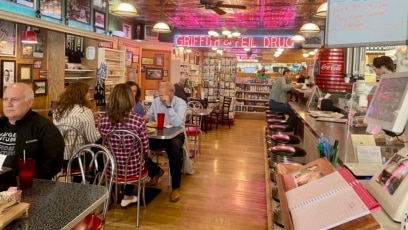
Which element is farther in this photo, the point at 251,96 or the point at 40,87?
the point at 251,96

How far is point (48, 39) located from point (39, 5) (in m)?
0.76

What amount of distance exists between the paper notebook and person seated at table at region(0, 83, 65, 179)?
177 centimetres

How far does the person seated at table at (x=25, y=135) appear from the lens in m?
2.46

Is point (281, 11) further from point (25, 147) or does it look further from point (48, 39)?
point (25, 147)

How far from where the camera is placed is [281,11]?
859 centimetres

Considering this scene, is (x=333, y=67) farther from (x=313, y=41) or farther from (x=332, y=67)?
(x=313, y=41)

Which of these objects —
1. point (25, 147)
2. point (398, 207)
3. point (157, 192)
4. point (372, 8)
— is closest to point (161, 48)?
point (157, 192)

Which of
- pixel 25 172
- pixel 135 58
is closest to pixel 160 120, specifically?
pixel 25 172

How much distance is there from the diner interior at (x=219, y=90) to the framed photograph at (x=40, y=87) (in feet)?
0.06

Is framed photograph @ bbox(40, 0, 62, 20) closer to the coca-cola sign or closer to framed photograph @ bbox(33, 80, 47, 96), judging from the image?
framed photograph @ bbox(33, 80, 47, 96)

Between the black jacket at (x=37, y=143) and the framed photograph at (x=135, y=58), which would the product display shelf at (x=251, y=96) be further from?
the black jacket at (x=37, y=143)

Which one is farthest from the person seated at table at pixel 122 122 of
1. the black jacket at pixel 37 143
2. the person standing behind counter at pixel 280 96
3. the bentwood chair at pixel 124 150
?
the person standing behind counter at pixel 280 96

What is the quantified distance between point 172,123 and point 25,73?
8.70 feet

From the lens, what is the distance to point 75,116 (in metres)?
3.77
